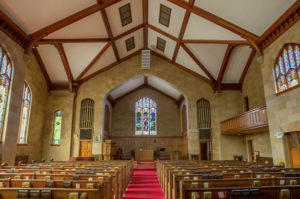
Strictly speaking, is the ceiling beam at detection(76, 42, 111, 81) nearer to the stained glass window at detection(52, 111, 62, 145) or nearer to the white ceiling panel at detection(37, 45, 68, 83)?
the white ceiling panel at detection(37, 45, 68, 83)

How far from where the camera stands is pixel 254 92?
1239 centimetres

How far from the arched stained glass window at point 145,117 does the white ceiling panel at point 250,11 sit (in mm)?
12017

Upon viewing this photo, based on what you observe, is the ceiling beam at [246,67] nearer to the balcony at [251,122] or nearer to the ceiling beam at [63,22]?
the balcony at [251,122]

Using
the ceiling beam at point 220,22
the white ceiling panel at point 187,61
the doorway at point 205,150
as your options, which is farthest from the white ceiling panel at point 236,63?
the doorway at point 205,150

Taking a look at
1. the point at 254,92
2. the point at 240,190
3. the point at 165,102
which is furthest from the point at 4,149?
the point at 165,102

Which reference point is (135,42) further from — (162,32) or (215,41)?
(215,41)

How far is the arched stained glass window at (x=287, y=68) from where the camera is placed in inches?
287

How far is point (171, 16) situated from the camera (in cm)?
1047

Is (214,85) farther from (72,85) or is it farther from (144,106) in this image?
(72,85)

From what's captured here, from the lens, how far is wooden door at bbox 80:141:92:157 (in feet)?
45.0

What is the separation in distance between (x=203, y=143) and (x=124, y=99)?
863 centimetres

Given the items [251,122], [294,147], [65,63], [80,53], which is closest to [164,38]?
[80,53]

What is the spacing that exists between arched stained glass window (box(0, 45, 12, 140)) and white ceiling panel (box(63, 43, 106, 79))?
364 cm

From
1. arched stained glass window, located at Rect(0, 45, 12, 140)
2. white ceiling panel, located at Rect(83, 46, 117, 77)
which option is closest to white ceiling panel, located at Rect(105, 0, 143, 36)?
white ceiling panel, located at Rect(83, 46, 117, 77)
